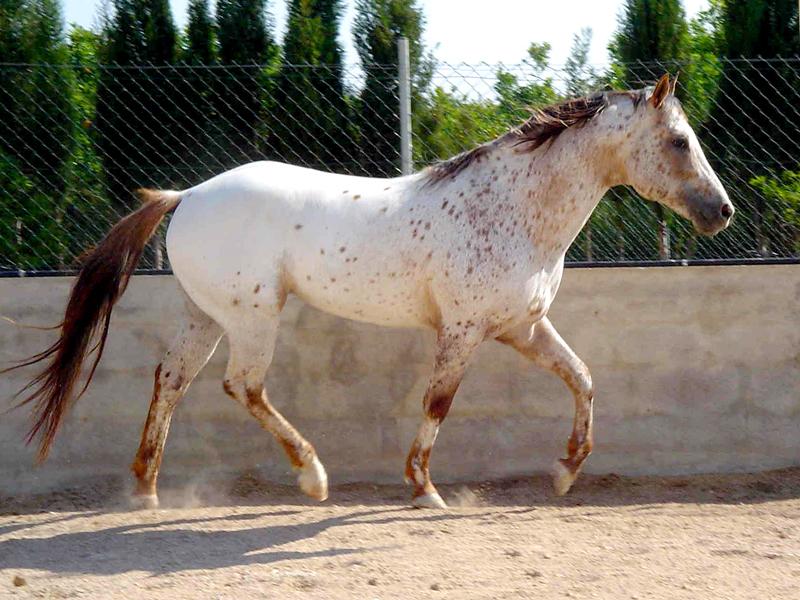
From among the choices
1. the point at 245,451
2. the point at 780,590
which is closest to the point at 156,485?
the point at 245,451

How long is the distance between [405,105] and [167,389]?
6.73ft

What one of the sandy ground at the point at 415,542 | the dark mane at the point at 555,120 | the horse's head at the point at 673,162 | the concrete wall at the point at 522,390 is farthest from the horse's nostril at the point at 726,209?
the sandy ground at the point at 415,542

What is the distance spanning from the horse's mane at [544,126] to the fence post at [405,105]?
0.80 meters

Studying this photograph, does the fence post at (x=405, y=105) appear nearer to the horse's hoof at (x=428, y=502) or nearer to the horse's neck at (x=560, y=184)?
the horse's neck at (x=560, y=184)

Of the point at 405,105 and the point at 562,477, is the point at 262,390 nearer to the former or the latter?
the point at 562,477

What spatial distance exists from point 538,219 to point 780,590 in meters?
2.08

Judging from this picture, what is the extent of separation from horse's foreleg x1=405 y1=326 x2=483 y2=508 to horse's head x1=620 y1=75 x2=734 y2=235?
1.12 metres

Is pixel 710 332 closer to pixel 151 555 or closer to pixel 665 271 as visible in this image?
pixel 665 271

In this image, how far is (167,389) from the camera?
5.33 m

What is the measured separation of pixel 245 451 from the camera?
233 inches

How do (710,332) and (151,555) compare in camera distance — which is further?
(710,332)

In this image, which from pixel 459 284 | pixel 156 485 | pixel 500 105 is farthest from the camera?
pixel 500 105

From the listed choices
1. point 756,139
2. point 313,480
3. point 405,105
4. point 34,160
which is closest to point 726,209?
point 756,139

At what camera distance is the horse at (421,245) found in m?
5.07
